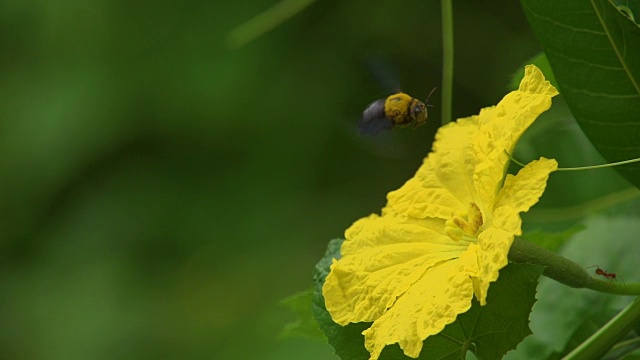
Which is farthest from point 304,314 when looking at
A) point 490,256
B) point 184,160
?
point 184,160

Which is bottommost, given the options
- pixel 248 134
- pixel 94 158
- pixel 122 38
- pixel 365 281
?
pixel 365 281

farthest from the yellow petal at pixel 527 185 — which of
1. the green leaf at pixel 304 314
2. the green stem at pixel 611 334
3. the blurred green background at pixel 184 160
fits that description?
the blurred green background at pixel 184 160

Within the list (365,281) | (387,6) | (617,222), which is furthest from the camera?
(387,6)

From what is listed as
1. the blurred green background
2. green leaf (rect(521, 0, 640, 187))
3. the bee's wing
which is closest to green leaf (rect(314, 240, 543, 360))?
green leaf (rect(521, 0, 640, 187))

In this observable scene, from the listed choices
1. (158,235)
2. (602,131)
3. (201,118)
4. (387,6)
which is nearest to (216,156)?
(201,118)

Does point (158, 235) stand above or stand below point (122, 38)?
below

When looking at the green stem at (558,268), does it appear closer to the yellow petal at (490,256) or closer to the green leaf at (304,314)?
the yellow petal at (490,256)

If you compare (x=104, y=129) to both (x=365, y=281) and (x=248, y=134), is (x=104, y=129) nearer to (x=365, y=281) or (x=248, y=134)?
(x=248, y=134)
